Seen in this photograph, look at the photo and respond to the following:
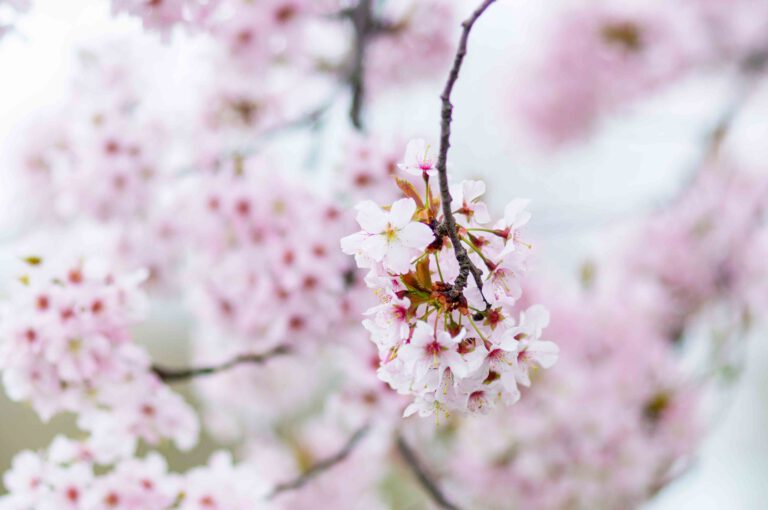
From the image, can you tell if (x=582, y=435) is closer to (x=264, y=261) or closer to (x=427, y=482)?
(x=427, y=482)

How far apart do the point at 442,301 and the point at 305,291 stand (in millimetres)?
839

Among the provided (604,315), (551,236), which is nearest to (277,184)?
(551,236)

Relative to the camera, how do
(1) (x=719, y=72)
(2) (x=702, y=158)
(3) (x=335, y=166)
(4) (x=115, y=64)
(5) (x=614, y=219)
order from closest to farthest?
(3) (x=335, y=166)
(4) (x=115, y=64)
(5) (x=614, y=219)
(2) (x=702, y=158)
(1) (x=719, y=72)

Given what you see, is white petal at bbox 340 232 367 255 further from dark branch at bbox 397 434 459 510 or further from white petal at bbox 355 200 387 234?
dark branch at bbox 397 434 459 510

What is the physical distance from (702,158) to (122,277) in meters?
1.67

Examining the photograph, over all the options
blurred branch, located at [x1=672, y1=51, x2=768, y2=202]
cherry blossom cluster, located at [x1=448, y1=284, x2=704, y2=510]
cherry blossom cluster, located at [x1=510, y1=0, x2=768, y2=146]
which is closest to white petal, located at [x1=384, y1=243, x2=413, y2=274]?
cherry blossom cluster, located at [x1=448, y1=284, x2=704, y2=510]

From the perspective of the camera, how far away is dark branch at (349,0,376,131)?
147 centimetres

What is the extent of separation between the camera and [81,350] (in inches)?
41.8

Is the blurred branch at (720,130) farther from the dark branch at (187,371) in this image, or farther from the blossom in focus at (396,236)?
the blossom in focus at (396,236)

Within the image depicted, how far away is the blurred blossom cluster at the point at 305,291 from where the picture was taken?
105cm

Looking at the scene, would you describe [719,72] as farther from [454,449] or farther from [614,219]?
[454,449]

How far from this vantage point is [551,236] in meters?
1.95

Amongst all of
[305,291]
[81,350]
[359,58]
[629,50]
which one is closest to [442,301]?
[81,350]

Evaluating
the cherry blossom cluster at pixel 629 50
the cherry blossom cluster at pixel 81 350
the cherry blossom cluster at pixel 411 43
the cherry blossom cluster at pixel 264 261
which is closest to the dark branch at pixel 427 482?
the cherry blossom cluster at pixel 264 261
